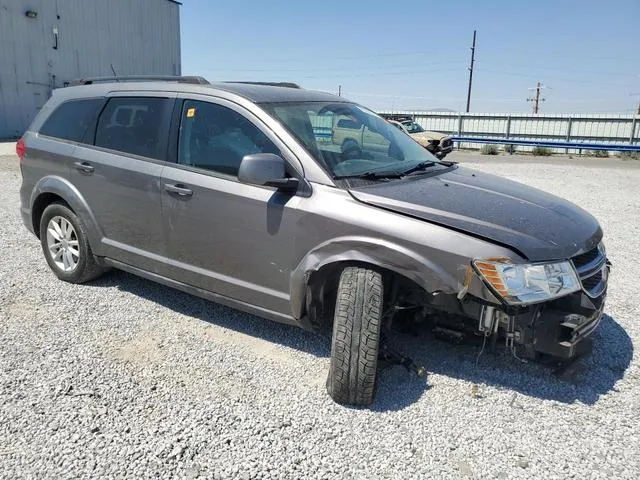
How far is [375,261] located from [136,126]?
2.45 metres

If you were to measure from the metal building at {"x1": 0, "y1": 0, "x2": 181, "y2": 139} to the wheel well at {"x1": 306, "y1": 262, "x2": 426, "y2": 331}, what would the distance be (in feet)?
74.6

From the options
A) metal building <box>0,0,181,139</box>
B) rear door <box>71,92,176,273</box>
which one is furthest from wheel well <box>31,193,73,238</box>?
metal building <box>0,0,181,139</box>

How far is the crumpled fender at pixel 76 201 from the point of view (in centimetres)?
458

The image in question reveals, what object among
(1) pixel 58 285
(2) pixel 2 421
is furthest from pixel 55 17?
(2) pixel 2 421

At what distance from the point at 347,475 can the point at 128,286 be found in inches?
126

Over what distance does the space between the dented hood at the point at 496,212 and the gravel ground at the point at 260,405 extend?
97 centimetres

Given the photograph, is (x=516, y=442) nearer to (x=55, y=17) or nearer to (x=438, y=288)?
(x=438, y=288)

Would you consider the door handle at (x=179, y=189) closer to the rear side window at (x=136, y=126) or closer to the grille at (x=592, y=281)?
the rear side window at (x=136, y=126)

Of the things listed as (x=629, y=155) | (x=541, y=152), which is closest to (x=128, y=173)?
(x=541, y=152)

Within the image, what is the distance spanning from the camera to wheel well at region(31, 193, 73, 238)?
4.99m

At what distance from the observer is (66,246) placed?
496 centimetres

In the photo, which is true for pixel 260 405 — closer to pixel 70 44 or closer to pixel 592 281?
pixel 592 281

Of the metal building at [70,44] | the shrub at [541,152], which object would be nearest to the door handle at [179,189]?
the metal building at [70,44]

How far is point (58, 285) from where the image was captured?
4.97 m
